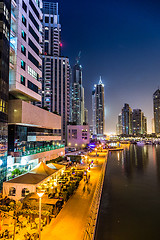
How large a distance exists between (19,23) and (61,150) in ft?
87.3

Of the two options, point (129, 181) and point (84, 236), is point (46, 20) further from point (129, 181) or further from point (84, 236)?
point (84, 236)

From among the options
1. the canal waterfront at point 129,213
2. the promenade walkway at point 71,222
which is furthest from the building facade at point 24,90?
the canal waterfront at point 129,213

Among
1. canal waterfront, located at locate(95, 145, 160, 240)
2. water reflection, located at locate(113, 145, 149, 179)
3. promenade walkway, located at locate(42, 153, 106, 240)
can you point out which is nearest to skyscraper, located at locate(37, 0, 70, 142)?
water reflection, located at locate(113, 145, 149, 179)

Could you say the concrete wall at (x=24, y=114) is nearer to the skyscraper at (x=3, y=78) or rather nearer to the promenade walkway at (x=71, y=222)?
the skyscraper at (x=3, y=78)

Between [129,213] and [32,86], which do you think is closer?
[129,213]

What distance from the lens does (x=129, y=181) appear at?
27859mm

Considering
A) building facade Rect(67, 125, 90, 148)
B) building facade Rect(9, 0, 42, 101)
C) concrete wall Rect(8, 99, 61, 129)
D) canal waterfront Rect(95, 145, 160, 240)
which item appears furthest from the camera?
building facade Rect(67, 125, 90, 148)

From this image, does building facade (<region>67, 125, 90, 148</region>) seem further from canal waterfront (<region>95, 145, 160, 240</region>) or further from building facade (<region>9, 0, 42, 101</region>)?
canal waterfront (<region>95, 145, 160, 240</region>)

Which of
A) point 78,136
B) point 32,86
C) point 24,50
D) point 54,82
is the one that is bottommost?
point 78,136

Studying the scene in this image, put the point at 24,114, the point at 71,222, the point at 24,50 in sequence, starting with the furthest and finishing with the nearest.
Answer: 1. the point at 24,50
2. the point at 24,114
3. the point at 71,222

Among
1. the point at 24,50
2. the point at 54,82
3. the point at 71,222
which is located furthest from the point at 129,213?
the point at 54,82

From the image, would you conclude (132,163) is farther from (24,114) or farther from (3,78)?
(3,78)

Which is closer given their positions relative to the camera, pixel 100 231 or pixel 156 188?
pixel 100 231

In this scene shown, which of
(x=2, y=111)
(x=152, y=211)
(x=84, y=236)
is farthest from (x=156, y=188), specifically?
(x=2, y=111)
